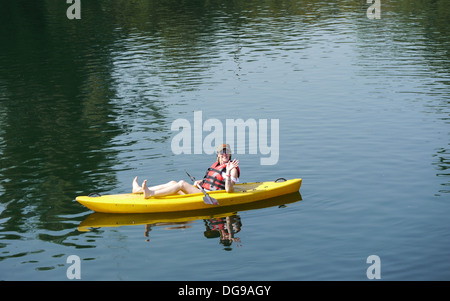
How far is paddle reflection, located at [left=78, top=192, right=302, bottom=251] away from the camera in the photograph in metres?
14.6

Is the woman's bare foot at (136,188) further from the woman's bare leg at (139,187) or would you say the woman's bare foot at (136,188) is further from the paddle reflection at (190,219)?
the paddle reflection at (190,219)

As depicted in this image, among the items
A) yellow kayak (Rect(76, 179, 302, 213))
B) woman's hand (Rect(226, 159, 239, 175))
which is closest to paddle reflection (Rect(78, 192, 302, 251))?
yellow kayak (Rect(76, 179, 302, 213))

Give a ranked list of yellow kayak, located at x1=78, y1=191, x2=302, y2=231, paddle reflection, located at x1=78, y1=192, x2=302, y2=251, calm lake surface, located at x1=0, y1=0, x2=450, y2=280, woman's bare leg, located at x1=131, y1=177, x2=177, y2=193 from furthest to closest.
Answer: woman's bare leg, located at x1=131, y1=177, x2=177, y2=193 < yellow kayak, located at x1=78, y1=191, x2=302, y2=231 < paddle reflection, located at x1=78, y1=192, x2=302, y2=251 < calm lake surface, located at x1=0, y1=0, x2=450, y2=280

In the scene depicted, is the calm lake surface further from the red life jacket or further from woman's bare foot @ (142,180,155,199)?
the red life jacket

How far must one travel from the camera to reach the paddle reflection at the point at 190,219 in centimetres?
1462

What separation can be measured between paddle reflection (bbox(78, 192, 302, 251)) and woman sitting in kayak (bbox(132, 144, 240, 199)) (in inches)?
21.3

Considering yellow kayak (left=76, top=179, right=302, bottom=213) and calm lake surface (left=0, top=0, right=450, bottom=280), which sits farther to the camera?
yellow kayak (left=76, top=179, right=302, bottom=213)

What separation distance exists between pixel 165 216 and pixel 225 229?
5.26 ft

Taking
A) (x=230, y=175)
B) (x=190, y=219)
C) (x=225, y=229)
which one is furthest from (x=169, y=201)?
(x=225, y=229)

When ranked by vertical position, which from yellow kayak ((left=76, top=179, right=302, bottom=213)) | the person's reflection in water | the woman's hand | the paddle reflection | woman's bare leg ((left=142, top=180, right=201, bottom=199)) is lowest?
the person's reflection in water

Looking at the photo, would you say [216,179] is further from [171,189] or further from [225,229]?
[225,229]

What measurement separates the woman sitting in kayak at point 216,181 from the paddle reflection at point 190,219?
542mm

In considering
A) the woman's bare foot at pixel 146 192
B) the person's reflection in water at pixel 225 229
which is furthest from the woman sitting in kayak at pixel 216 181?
the person's reflection in water at pixel 225 229
